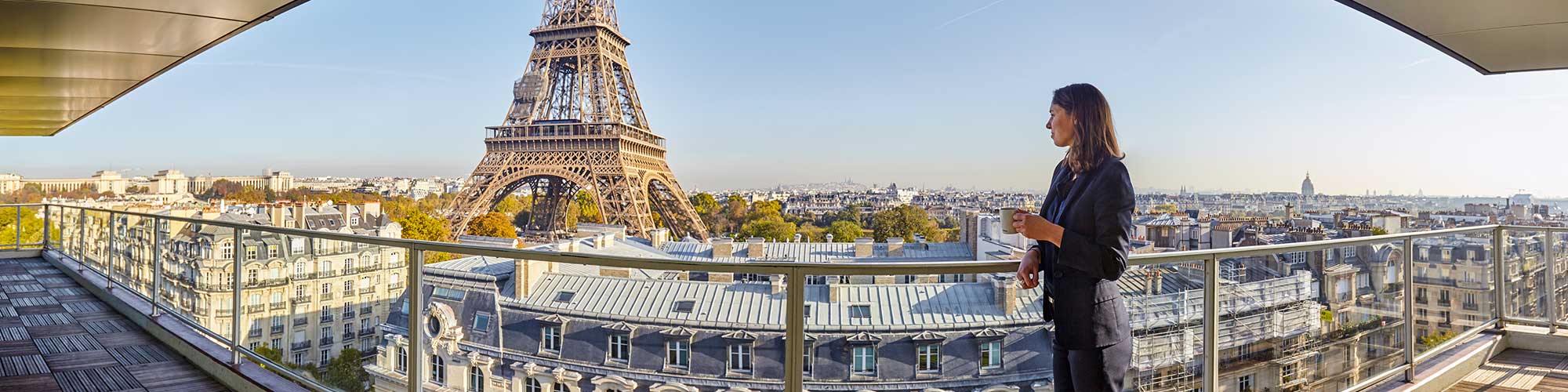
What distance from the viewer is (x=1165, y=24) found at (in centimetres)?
4528

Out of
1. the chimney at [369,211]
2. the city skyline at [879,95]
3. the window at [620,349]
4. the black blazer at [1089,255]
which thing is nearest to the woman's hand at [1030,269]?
the black blazer at [1089,255]

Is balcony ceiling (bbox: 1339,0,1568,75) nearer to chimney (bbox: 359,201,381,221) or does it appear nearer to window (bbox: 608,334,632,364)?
window (bbox: 608,334,632,364)

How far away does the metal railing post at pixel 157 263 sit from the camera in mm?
3289

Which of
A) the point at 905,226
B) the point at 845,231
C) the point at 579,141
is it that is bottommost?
the point at 845,231

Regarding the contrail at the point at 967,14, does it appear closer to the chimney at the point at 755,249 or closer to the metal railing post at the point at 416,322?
the chimney at the point at 755,249


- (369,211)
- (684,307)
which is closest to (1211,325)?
(684,307)

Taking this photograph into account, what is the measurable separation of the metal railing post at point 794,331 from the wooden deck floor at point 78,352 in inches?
85.9

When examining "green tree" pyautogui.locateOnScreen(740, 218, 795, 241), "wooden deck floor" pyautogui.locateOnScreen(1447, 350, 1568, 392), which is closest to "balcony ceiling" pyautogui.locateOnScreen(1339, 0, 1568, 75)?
"wooden deck floor" pyautogui.locateOnScreen(1447, 350, 1568, 392)

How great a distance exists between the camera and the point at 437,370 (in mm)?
1718

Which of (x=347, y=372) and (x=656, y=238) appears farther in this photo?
(x=656, y=238)

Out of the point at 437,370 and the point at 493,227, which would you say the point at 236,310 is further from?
the point at 493,227

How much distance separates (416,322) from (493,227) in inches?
1252

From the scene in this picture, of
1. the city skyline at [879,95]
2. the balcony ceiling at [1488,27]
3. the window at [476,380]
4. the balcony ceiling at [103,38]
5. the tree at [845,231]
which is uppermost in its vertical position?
the city skyline at [879,95]

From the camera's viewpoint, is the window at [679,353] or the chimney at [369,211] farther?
the chimney at [369,211]
